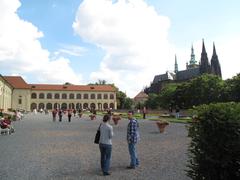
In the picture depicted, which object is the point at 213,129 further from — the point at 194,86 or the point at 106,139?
the point at 194,86

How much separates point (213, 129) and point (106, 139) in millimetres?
4729

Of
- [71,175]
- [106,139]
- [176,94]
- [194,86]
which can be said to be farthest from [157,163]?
[176,94]

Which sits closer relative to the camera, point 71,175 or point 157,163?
point 71,175

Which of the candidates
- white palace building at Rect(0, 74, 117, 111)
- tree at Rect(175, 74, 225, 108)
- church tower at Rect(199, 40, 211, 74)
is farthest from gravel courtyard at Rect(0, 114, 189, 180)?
white palace building at Rect(0, 74, 117, 111)

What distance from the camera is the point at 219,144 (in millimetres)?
5797

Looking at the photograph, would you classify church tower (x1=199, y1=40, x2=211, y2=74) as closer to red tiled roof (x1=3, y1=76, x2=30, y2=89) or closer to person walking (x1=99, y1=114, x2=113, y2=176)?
red tiled roof (x1=3, y1=76, x2=30, y2=89)

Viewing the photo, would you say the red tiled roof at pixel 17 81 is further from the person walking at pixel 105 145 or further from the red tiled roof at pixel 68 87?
the person walking at pixel 105 145

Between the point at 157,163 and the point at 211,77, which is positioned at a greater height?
the point at 211,77

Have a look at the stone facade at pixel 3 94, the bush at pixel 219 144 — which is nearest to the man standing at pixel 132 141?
the bush at pixel 219 144

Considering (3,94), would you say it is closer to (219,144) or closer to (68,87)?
(68,87)

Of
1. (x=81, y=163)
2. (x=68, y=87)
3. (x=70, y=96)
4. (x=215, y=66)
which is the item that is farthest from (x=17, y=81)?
(x=81, y=163)

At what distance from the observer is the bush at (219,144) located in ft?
18.9

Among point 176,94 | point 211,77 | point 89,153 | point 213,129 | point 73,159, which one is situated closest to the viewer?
point 213,129

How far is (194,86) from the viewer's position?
76.2 metres
